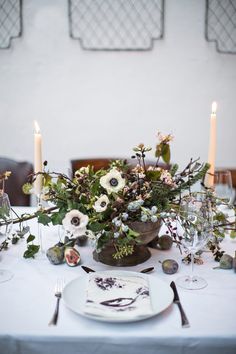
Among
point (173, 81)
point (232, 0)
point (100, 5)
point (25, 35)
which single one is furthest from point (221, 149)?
point (25, 35)

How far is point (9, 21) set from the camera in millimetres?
2279

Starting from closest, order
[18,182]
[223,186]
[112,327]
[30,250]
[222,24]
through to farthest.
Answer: [112,327] < [30,250] < [223,186] < [18,182] < [222,24]

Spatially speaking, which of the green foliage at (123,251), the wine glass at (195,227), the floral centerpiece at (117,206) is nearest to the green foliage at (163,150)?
the floral centerpiece at (117,206)

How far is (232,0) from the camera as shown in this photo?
2.24 metres

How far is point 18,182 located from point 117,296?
106 centimetres

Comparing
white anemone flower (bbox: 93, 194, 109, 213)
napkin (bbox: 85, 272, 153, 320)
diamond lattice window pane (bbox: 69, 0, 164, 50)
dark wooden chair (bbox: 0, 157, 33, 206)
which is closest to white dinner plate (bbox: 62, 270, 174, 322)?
napkin (bbox: 85, 272, 153, 320)

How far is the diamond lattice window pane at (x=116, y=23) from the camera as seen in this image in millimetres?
2246

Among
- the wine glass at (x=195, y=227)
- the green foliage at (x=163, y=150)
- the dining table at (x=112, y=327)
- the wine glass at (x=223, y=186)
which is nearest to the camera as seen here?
the dining table at (x=112, y=327)

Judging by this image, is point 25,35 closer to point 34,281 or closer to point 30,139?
point 30,139

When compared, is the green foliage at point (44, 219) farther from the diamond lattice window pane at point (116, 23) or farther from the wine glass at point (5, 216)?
the diamond lattice window pane at point (116, 23)

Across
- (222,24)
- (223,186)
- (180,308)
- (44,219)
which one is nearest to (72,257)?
(44,219)

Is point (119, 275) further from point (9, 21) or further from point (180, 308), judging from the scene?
point (9, 21)

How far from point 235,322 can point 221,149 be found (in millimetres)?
1694

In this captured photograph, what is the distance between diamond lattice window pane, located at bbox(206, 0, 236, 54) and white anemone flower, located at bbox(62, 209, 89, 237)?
1.62 m
